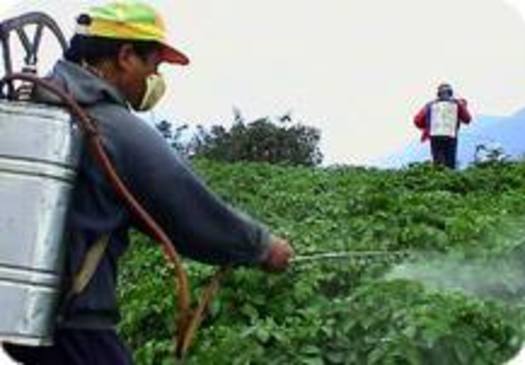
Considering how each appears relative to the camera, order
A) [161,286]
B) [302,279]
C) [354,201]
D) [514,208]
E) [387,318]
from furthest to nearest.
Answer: [354,201] → [514,208] → [161,286] → [302,279] → [387,318]

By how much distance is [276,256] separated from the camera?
14.9 ft

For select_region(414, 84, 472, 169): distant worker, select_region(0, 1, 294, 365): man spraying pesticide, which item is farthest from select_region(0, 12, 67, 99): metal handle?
select_region(414, 84, 472, 169): distant worker

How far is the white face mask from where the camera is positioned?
4566 millimetres

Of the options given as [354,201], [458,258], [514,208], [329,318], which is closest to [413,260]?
[458,258]

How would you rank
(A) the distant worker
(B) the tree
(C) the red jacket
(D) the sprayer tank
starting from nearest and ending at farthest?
(D) the sprayer tank → (A) the distant worker → (C) the red jacket → (B) the tree

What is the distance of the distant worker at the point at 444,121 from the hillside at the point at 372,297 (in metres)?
7.25

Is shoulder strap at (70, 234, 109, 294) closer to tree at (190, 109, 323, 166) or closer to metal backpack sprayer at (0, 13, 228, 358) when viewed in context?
metal backpack sprayer at (0, 13, 228, 358)

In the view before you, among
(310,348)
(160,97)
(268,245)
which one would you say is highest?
(160,97)

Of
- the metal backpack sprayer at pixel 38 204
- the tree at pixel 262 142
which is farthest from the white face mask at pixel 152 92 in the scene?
the tree at pixel 262 142

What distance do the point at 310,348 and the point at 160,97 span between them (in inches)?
61.5

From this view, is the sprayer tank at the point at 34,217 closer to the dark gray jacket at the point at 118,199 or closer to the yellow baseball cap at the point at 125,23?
the dark gray jacket at the point at 118,199

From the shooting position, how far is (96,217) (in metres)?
4.39

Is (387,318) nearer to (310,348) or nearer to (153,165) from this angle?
(310,348)

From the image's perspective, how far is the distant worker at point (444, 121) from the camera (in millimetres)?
16766
